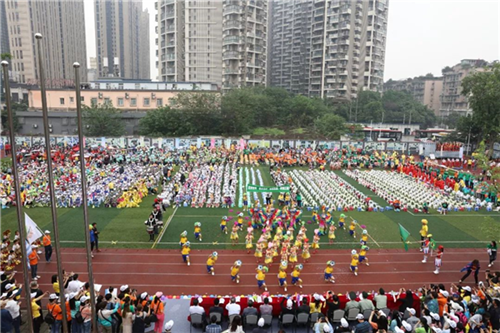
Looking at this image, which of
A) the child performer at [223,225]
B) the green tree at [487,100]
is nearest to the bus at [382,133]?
the green tree at [487,100]

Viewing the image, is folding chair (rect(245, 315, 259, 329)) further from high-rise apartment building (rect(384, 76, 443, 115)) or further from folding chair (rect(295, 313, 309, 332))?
high-rise apartment building (rect(384, 76, 443, 115))

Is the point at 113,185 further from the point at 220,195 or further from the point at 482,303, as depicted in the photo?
the point at 482,303

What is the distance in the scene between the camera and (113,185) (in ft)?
76.9

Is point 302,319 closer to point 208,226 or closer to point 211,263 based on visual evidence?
point 211,263

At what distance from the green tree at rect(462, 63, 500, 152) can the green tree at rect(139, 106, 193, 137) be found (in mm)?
34120

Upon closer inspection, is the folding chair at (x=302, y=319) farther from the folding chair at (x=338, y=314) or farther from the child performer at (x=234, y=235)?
the child performer at (x=234, y=235)

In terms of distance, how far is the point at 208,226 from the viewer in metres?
18.0

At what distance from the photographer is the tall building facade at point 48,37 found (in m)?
70.2

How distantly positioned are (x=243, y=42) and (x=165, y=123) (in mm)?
30898

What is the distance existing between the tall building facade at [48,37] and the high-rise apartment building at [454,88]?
8829 cm

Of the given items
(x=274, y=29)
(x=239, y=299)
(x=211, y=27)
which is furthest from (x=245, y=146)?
(x=274, y=29)

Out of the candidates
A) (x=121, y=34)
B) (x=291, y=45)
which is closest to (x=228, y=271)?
(x=291, y=45)

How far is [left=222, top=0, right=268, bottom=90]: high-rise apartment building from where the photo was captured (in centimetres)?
6612

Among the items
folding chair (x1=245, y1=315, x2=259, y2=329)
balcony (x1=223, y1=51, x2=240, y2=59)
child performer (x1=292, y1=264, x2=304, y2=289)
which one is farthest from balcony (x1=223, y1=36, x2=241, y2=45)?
folding chair (x1=245, y1=315, x2=259, y2=329)
